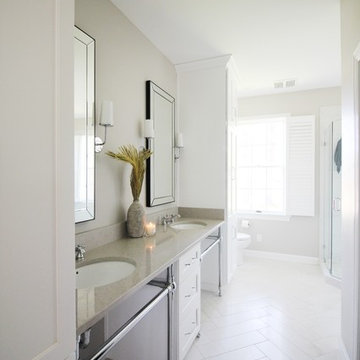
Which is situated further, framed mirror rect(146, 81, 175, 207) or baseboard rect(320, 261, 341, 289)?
baseboard rect(320, 261, 341, 289)

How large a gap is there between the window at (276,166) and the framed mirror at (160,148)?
1.27 meters

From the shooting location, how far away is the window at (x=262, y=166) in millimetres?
4102

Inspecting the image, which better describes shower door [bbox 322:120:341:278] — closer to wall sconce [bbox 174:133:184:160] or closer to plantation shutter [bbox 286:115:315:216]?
plantation shutter [bbox 286:115:315:216]

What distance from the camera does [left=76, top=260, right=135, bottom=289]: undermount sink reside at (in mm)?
1414

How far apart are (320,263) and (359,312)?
8.20ft

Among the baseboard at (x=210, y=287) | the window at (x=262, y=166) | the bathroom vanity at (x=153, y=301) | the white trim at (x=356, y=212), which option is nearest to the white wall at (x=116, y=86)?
the bathroom vanity at (x=153, y=301)

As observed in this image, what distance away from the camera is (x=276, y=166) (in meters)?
4.13

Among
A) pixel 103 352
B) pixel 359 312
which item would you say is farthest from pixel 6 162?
pixel 359 312

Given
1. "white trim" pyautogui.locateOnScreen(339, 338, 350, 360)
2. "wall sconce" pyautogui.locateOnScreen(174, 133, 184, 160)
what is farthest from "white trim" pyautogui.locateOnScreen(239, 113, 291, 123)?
"white trim" pyautogui.locateOnScreen(339, 338, 350, 360)

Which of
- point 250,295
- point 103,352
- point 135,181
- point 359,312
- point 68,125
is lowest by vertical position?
point 250,295

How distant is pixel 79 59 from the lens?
155 cm

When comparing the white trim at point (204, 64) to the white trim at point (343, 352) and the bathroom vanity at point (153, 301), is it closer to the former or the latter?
the bathroom vanity at point (153, 301)

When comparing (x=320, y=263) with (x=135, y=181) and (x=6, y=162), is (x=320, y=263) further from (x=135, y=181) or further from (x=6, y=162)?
(x=6, y=162)

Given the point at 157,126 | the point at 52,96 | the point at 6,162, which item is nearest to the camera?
the point at 6,162
